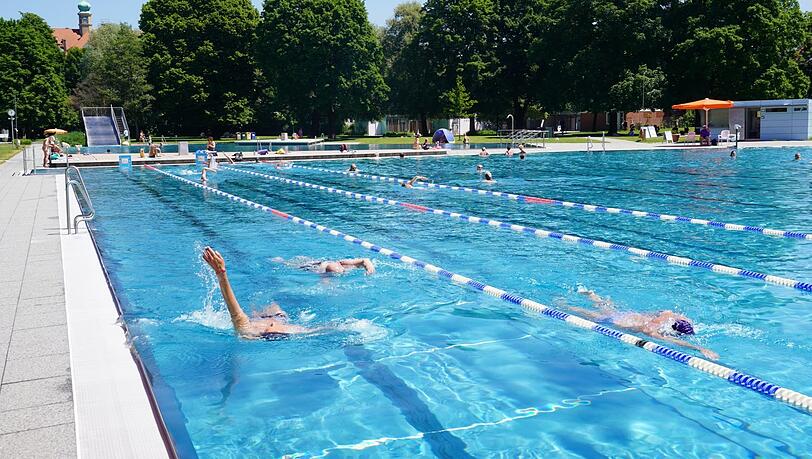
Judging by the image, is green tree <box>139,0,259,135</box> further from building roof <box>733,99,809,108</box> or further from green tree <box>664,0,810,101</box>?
building roof <box>733,99,809,108</box>

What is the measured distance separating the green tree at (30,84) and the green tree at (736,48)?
2230 inches

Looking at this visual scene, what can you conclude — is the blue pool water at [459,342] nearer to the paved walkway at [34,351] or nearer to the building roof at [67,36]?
the paved walkway at [34,351]

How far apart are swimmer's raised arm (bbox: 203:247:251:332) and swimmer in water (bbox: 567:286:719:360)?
11.4 ft

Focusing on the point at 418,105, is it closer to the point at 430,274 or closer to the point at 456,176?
the point at 456,176

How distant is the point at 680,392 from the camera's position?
19.3 feet

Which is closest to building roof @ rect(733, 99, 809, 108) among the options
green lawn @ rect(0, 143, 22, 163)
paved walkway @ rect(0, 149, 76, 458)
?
green lawn @ rect(0, 143, 22, 163)

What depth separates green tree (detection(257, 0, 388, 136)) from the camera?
2437 inches

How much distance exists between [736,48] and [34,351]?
5170cm

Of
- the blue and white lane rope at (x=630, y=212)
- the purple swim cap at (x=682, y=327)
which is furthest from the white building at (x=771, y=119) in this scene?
the purple swim cap at (x=682, y=327)

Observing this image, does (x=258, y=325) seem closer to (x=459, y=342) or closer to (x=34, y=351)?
(x=459, y=342)

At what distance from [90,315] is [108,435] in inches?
115

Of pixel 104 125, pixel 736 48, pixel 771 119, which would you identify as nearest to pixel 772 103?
pixel 771 119

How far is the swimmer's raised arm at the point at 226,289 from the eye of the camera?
19.6ft

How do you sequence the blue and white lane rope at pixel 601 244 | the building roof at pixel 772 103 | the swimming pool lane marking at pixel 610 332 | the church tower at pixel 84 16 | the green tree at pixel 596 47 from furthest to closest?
the church tower at pixel 84 16
the green tree at pixel 596 47
the building roof at pixel 772 103
the blue and white lane rope at pixel 601 244
the swimming pool lane marking at pixel 610 332
